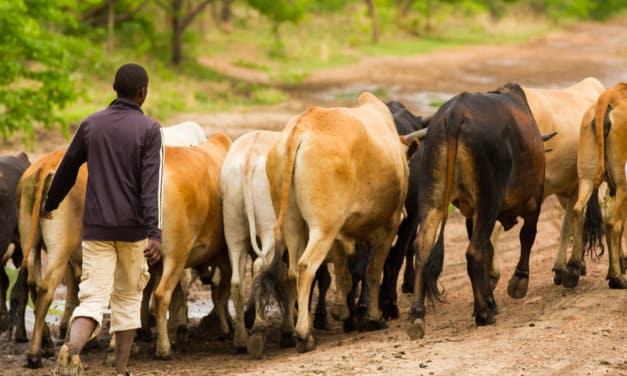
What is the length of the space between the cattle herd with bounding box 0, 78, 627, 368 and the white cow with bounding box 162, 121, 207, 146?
65 cm

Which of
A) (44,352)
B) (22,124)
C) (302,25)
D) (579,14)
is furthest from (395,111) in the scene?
(579,14)

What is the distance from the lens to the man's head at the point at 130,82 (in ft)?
24.5

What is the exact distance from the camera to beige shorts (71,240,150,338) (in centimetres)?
747

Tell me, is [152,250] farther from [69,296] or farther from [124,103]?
[69,296]

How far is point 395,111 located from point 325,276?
7.15ft

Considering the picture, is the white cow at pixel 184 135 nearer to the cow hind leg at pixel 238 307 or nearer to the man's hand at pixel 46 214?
the cow hind leg at pixel 238 307

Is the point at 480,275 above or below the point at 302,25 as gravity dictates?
below

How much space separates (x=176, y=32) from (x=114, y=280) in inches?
925

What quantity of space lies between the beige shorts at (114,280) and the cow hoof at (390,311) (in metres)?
3.38

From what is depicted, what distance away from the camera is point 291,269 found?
9.38 m

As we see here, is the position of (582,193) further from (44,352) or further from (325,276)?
(44,352)

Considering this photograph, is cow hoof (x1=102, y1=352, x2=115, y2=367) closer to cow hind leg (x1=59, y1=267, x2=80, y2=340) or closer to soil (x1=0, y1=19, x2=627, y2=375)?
soil (x1=0, y1=19, x2=627, y2=375)

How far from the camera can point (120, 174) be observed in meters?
7.36

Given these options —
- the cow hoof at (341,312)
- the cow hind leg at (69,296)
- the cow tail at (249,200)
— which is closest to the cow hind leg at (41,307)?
the cow hind leg at (69,296)
